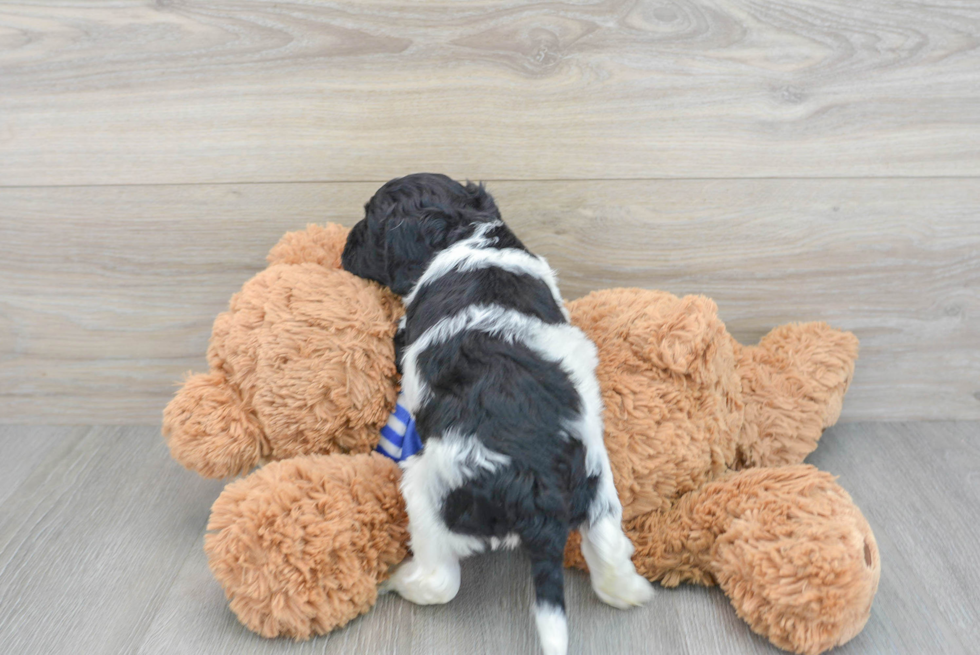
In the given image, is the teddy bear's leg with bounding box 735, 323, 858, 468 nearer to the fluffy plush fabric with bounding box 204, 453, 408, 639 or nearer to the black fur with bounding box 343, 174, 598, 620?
the black fur with bounding box 343, 174, 598, 620

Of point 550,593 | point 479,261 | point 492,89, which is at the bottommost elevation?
point 550,593

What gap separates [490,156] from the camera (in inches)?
54.8

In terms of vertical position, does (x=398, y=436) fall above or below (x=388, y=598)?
above

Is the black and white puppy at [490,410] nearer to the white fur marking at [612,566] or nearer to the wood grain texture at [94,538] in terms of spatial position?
the white fur marking at [612,566]

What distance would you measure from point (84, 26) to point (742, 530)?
1.37 m

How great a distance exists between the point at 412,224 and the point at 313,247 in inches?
9.5

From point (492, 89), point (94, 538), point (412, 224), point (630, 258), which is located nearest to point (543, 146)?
point (492, 89)

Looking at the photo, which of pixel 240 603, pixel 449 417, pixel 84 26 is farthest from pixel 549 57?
pixel 240 603

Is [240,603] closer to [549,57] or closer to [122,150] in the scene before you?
[122,150]

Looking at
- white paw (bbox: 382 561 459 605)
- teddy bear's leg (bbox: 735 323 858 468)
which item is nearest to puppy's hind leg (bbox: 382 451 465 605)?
white paw (bbox: 382 561 459 605)

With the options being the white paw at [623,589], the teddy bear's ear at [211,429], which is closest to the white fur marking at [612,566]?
the white paw at [623,589]

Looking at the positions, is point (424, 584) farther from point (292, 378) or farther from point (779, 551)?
point (779, 551)

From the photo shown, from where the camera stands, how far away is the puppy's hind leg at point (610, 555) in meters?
0.99

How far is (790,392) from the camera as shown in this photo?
134 centimetres
